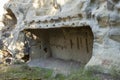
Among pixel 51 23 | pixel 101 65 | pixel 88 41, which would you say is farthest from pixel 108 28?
pixel 51 23

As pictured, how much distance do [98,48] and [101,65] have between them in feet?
1.67

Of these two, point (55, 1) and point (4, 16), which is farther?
point (4, 16)

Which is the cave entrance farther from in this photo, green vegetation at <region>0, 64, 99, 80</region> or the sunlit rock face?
green vegetation at <region>0, 64, 99, 80</region>

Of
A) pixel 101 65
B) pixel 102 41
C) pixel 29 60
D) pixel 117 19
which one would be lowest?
pixel 29 60

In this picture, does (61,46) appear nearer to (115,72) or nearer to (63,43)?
(63,43)

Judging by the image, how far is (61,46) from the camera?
35.4 feet

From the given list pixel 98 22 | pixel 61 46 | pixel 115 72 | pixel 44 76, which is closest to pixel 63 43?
pixel 61 46

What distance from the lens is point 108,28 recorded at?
21.2 feet

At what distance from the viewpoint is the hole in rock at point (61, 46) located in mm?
9023

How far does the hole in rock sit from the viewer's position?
29.6 ft

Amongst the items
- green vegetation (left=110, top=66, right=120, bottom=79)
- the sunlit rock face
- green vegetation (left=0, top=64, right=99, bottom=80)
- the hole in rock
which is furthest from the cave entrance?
green vegetation (left=110, top=66, right=120, bottom=79)

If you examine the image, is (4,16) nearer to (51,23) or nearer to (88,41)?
(51,23)

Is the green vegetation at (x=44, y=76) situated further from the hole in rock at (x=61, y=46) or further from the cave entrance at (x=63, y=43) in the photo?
the cave entrance at (x=63, y=43)

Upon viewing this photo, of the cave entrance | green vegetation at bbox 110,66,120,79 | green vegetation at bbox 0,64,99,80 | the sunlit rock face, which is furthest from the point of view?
the cave entrance
